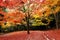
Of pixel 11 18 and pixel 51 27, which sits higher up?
pixel 11 18

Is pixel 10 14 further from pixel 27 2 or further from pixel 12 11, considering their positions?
pixel 27 2

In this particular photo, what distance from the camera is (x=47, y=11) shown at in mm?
21922

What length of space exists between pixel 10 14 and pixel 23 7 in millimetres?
2503

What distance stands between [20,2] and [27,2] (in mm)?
1035

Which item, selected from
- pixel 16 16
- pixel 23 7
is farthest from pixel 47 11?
pixel 16 16

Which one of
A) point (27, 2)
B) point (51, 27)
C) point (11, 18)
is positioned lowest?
point (51, 27)

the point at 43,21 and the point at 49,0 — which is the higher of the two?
the point at 49,0

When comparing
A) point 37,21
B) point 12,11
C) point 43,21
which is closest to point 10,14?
point 12,11

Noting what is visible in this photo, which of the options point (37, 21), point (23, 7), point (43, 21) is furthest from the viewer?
point (43, 21)

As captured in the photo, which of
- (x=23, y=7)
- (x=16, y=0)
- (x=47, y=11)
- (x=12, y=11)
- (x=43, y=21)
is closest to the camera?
(x=16, y=0)

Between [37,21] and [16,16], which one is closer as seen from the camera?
[16,16]

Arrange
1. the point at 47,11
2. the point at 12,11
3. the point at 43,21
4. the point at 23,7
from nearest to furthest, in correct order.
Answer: the point at 12,11
the point at 23,7
the point at 47,11
the point at 43,21

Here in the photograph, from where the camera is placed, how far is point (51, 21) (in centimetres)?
2962

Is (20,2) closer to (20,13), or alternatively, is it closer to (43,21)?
(20,13)
